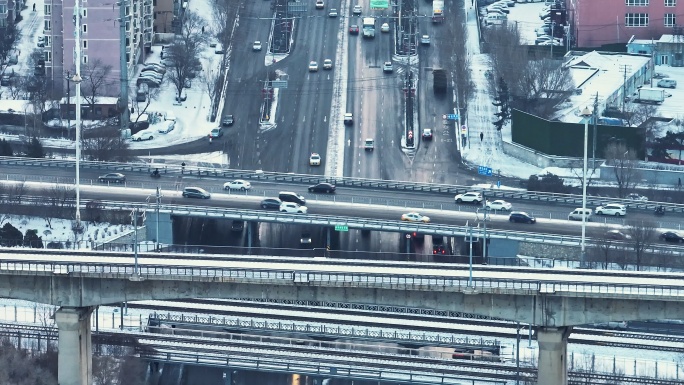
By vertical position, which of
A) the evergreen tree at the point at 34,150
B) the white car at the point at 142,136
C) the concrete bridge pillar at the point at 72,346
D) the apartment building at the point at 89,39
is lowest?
the concrete bridge pillar at the point at 72,346

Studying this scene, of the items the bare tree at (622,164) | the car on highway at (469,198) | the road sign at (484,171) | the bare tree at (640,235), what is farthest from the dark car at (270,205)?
the bare tree at (622,164)

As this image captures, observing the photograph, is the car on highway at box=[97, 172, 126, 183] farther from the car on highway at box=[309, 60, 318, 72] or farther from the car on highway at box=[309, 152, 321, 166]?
the car on highway at box=[309, 60, 318, 72]

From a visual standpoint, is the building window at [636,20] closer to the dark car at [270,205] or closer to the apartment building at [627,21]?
the apartment building at [627,21]

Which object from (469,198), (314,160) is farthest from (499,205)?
(314,160)

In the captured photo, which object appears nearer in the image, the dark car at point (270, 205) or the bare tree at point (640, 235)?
the bare tree at point (640, 235)

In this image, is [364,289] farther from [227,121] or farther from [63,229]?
[227,121]

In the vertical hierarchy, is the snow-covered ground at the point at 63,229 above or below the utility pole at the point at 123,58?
below

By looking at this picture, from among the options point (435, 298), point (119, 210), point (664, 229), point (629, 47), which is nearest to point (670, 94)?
point (629, 47)

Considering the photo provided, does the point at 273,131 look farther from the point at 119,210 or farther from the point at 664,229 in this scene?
the point at 664,229
